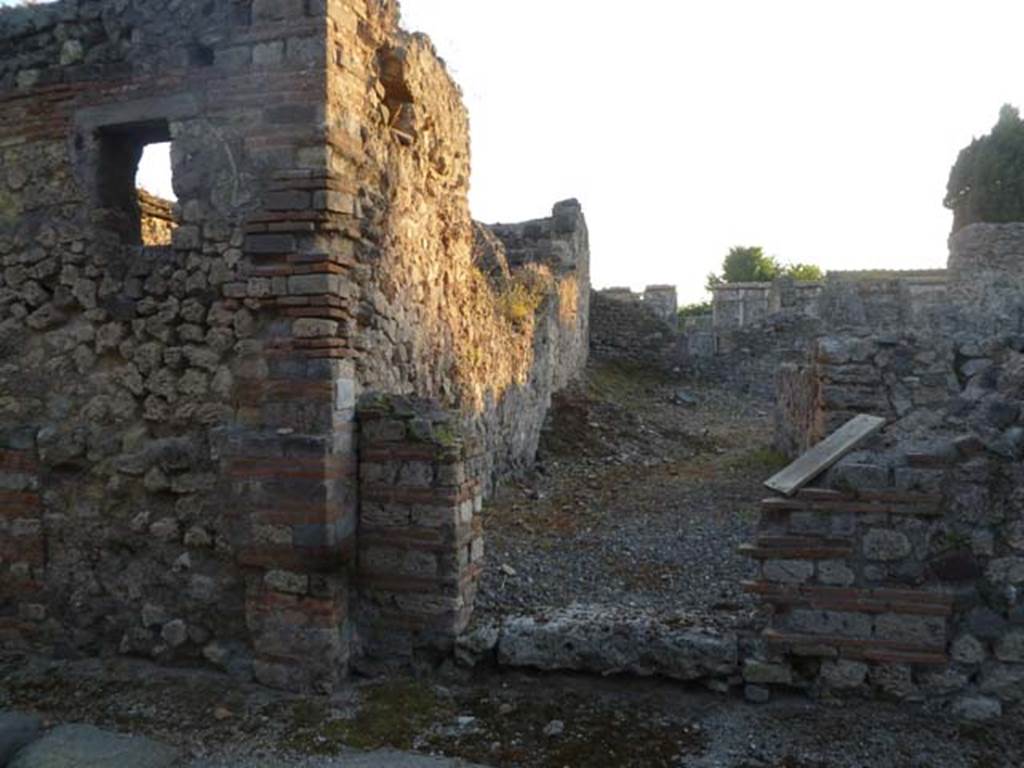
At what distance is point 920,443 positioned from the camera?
13.1 ft

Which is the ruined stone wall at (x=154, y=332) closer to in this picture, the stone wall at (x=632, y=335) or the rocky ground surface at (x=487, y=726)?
the rocky ground surface at (x=487, y=726)

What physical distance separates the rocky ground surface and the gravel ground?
602 mm

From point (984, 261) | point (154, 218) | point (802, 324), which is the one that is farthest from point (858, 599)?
point (984, 261)

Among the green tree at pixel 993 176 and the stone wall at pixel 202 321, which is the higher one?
the green tree at pixel 993 176

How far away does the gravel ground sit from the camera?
541 centimetres

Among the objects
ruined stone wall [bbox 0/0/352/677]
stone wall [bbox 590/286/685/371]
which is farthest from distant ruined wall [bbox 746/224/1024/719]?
stone wall [bbox 590/286/685/371]

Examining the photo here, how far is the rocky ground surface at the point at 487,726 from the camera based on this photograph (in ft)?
11.7

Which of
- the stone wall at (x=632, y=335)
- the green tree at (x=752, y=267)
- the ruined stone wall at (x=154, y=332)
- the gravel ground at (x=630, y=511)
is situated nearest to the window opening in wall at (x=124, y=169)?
the ruined stone wall at (x=154, y=332)

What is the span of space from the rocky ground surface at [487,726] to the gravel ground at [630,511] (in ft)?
1.98

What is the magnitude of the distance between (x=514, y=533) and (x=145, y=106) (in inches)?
169

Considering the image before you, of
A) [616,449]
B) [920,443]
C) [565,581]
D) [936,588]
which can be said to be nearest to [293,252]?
[565,581]

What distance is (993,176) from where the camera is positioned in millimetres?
29328

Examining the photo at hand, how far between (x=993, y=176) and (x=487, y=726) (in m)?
32.4

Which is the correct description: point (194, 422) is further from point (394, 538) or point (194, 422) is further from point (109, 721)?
point (109, 721)
